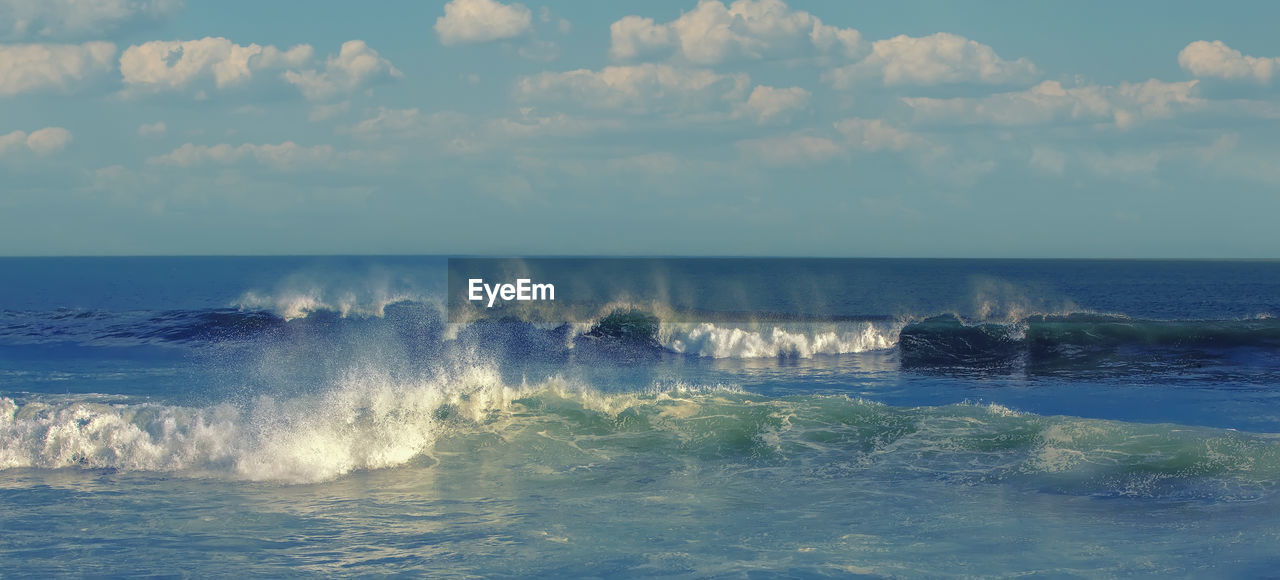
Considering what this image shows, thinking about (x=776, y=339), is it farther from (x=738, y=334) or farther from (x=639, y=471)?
(x=639, y=471)

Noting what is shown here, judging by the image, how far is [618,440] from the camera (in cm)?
1303

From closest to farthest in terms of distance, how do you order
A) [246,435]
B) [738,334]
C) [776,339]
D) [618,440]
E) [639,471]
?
1. [639,471]
2. [246,435]
3. [618,440]
4. [776,339]
5. [738,334]

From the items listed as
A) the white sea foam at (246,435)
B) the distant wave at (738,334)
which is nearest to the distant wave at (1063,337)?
the distant wave at (738,334)

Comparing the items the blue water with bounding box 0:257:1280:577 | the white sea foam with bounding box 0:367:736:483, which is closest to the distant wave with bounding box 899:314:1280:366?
the blue water with bounding box 0:257:1280:577

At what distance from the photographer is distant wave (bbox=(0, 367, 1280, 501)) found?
11.2 m

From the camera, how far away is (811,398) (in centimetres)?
1523

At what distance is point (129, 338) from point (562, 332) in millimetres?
12842

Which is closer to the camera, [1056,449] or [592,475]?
[592,475]

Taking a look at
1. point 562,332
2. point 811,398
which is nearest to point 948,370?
point 811,398

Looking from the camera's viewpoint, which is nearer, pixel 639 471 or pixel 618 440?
pixel 639 471

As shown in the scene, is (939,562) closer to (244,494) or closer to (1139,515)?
(1139,515)

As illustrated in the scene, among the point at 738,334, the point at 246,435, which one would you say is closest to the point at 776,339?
the point at 738,334

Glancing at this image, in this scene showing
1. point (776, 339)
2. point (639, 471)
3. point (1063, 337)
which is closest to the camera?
point (639, 471)

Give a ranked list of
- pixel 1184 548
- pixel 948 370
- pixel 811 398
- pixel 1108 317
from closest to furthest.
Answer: pixel 1184 548
pixel 811 398
pixel 948 370
pixel 1108 317
